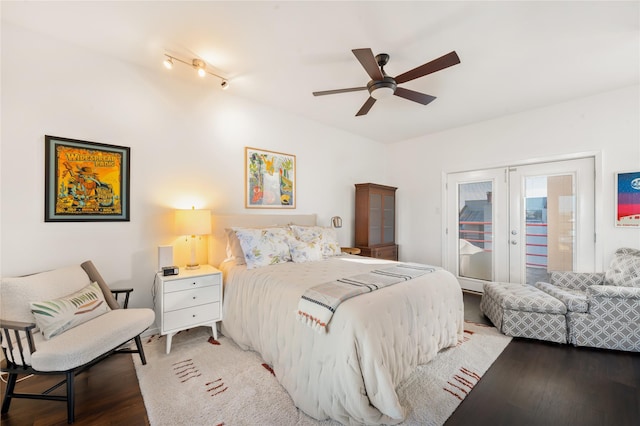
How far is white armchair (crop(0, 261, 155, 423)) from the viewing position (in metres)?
1.65

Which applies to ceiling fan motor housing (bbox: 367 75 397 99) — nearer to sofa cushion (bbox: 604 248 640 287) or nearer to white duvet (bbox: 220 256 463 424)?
white duvet (bbox: 220 256 463 424)

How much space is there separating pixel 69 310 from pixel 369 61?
2882 millimetres

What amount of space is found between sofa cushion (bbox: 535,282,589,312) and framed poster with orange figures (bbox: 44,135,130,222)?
14.6 ft

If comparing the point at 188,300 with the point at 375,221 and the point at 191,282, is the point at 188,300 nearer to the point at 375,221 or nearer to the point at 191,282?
the point at 191,282

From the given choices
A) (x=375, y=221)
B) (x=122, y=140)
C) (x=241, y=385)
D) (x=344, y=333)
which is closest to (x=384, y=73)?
(x=344, y=333)

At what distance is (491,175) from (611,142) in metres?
1.34

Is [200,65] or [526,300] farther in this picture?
[526,300]

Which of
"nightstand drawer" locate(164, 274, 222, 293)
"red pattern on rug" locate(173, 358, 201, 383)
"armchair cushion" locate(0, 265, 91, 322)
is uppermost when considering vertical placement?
"armchair cushion" locate(0, 265, 91, 322)

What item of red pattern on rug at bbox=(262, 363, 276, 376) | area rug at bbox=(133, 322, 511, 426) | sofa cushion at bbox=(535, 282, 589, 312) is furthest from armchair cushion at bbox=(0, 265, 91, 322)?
sofa cushion at bbox=(535, 282, 589, 312)

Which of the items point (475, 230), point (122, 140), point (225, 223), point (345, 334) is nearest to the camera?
point (345, 334)

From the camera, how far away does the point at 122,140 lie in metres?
2.69

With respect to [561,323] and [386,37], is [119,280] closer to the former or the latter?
[386,37]

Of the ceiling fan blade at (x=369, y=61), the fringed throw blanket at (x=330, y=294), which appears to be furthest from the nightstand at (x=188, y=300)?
the ceiling fan blade at (x=369, y=61)

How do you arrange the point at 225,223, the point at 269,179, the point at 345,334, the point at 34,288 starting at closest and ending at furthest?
the point at 345,334 → the point at 34,288 → the point at 225,223 → the point at 269,179
